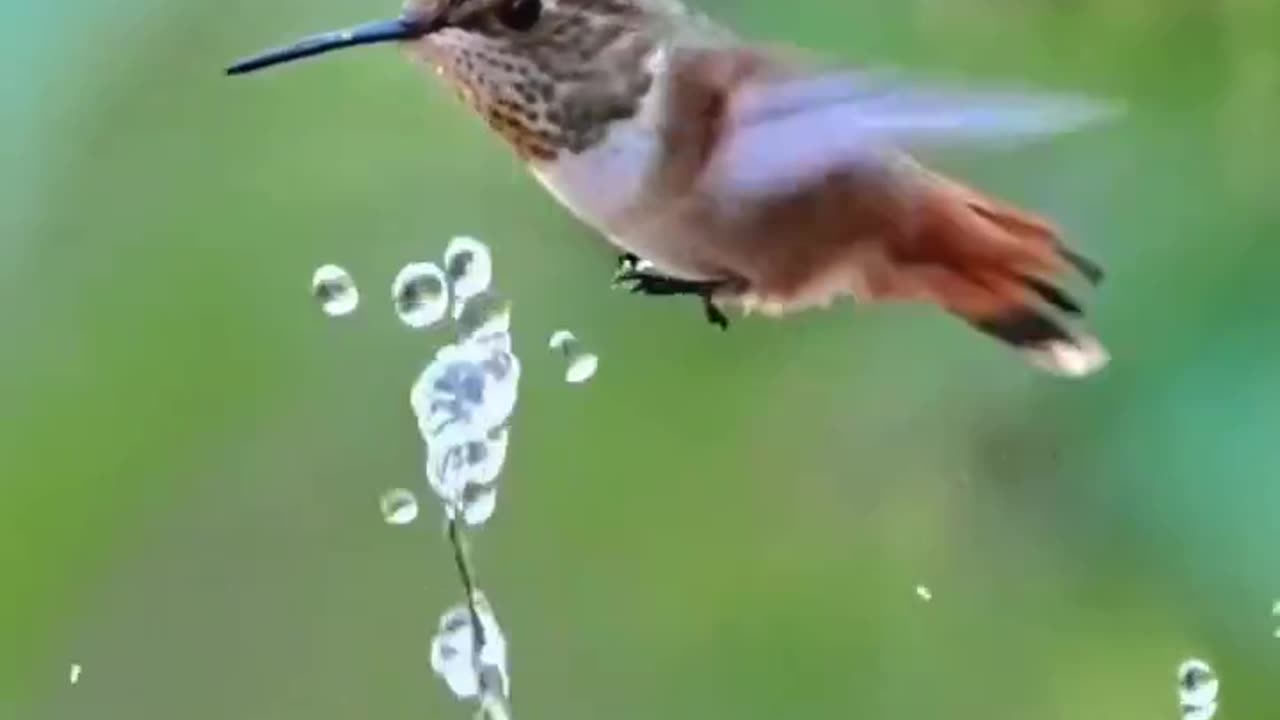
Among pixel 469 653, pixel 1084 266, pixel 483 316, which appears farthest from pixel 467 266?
pixel 1084 266

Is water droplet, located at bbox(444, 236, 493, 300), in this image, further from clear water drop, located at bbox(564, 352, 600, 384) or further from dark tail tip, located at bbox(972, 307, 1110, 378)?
dark tail tip, located at bbox(972, 307, 1110, 378)

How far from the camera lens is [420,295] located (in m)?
0.70

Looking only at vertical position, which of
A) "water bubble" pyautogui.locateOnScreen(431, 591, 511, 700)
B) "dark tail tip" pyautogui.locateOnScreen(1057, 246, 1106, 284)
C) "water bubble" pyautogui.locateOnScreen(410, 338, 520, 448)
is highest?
"dark tail tip" pyautogui.locateOnScreen(1057, 246, 1106, 284)

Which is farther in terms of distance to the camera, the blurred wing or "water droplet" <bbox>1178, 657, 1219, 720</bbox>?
"water droplet" <bbox>1178, 657, 1219, 720</bbox>

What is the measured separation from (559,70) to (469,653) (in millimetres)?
225

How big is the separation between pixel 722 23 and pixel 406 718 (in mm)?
292

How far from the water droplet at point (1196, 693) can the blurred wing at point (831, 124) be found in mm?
246

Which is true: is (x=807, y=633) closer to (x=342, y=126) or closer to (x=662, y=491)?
(x=662, y=491)

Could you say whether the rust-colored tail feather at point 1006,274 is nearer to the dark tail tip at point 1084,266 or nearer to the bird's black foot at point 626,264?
the dark tail tip at point 1084,266

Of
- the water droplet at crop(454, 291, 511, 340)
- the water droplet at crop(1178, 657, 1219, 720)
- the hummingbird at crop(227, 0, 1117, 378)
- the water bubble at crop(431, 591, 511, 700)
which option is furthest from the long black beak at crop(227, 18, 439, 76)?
the water droplet at crop(1178, 657, 1219, 720)

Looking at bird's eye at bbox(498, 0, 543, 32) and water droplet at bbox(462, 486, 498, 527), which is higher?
bird's eye at bbox(498, 0, 543, 32)

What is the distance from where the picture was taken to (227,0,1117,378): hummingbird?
25.5 inches

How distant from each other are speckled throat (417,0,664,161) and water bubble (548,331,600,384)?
0.26ft

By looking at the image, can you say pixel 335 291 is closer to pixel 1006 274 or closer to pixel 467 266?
pixel 467 266
